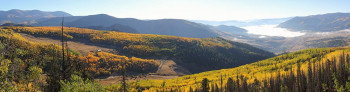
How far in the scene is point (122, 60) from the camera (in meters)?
175

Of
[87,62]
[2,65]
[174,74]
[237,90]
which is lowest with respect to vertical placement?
[174,74]

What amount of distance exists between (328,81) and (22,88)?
86.2 metres

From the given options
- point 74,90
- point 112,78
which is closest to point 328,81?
point 74,90

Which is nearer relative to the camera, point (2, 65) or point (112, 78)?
point (2, 65)

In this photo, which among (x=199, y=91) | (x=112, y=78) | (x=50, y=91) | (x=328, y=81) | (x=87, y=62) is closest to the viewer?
(x=328, y=81)

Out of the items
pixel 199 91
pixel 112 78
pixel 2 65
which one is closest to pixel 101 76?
pixel 112 78

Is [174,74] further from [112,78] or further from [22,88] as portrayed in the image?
[22,88]

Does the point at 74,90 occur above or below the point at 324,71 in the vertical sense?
below

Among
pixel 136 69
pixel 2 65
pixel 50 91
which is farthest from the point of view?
pixel 136 69

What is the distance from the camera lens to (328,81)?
53.2 m

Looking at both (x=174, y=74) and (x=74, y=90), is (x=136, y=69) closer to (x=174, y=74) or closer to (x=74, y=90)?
(x=174, y=74)

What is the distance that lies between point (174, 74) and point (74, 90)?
135 meters

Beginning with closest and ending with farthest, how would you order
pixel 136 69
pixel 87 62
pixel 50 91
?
pixel 50 91, pixel 87 62, pixel 136 69

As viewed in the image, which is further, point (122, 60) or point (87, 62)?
point (122, 60)
